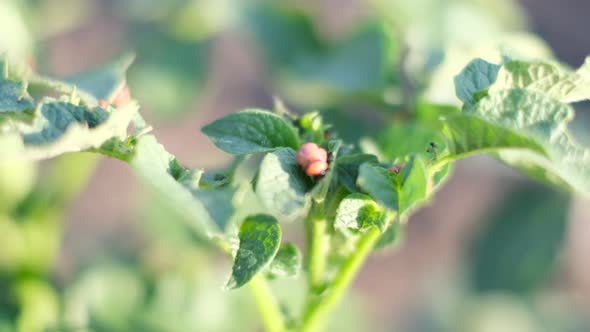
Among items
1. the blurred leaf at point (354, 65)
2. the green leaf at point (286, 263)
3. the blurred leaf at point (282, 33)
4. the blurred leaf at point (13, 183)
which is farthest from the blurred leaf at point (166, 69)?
the green leaf at point (286, 263)

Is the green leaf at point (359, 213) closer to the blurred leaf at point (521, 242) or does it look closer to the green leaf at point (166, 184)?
the green leaf at point (166, 184)

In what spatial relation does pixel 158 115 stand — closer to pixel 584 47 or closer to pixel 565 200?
pixel 565 200

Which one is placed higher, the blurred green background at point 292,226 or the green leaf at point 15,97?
the green leaf at point 15,97

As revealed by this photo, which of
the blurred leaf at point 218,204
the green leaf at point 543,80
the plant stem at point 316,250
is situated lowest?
the plant stem at point 316,250

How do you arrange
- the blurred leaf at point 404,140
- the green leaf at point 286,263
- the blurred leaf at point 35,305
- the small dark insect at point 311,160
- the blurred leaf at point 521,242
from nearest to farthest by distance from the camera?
1. the small dark insect at point 311,160
2. the green leaf at point 286,263
3. the blurred leaf at point 404,140
4. the blurred leaf at point 35,305
5. the blurred leaf at point 521,242

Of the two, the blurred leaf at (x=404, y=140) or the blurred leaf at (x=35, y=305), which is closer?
the blurred leaf at (x=404, y=140)

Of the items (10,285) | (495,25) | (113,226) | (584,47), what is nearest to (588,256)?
(584,47)

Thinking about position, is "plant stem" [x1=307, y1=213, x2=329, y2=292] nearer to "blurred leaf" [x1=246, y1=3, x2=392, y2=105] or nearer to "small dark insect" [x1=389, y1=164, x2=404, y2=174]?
"small dark insect" [x1=389, y1=164, x2=404, y2=174]

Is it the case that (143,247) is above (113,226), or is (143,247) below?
above
